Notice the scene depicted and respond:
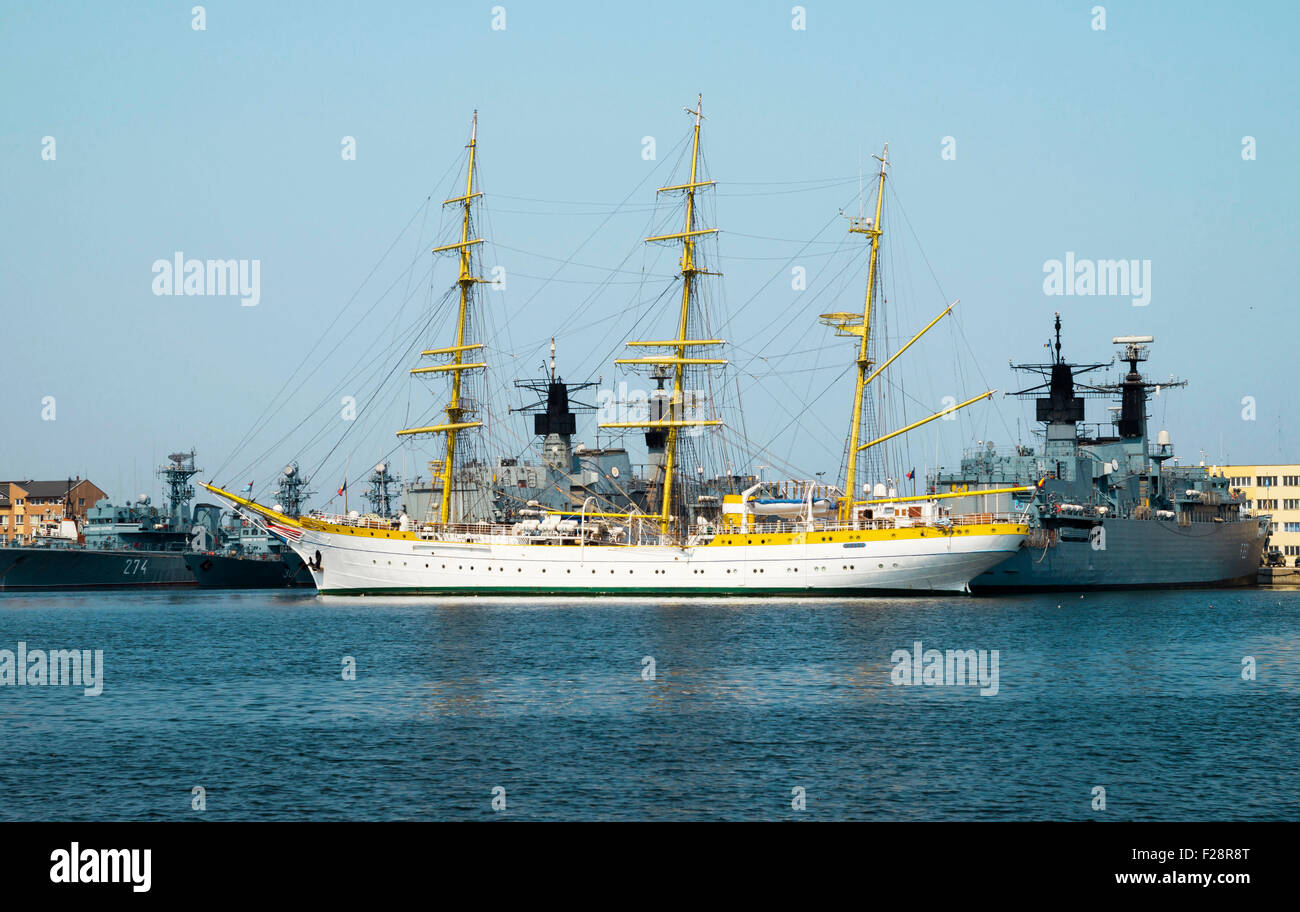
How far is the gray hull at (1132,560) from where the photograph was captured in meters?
89.7

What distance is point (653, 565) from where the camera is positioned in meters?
82.5

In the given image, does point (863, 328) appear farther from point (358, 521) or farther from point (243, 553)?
point (243, 553)

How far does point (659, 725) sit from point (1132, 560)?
75771mm

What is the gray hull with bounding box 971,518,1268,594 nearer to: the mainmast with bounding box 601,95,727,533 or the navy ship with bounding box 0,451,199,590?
the mainmast with bounding box 601,95,727,533

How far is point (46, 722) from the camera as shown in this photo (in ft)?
107

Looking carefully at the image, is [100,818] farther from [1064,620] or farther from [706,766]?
[1064,620]

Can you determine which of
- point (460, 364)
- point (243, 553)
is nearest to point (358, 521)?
point (460, 364)

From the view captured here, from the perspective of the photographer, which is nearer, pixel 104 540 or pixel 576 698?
pixel 576 698
